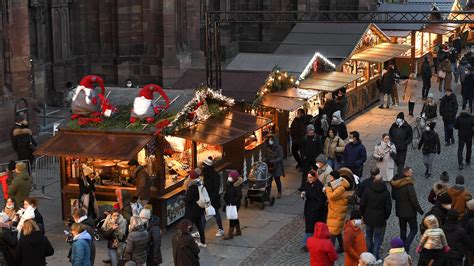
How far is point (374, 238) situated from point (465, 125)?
7.96 metres

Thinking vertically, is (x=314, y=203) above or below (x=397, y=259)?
below

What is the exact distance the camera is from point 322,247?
1288cm

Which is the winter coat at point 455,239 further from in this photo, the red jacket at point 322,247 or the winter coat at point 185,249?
the winter coat at point 185,249

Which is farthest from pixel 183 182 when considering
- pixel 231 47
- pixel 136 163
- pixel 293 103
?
pixel 231 47

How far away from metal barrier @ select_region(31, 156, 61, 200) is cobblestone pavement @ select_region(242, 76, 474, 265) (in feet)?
18.1

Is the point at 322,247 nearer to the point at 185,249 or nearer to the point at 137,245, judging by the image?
the point at 185,249

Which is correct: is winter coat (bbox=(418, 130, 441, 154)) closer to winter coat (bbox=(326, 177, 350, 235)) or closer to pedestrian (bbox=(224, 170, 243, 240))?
pedestrian (bbox=(224, 170, 243, 240))

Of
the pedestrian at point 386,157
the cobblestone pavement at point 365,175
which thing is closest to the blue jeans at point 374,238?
the cobblestone pavement at point 365,175

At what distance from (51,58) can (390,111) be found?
10951 millimetres

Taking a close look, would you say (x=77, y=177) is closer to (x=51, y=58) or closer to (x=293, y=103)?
(x=293, y=103)

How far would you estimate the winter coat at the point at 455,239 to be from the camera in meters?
13.5

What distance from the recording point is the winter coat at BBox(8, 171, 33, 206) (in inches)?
665

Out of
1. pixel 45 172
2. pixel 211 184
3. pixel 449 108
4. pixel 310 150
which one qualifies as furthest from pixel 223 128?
pixel 449 108

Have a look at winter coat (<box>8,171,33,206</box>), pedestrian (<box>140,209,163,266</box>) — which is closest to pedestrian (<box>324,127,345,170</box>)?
winter coat (<box>8,171,33,206</box>)
